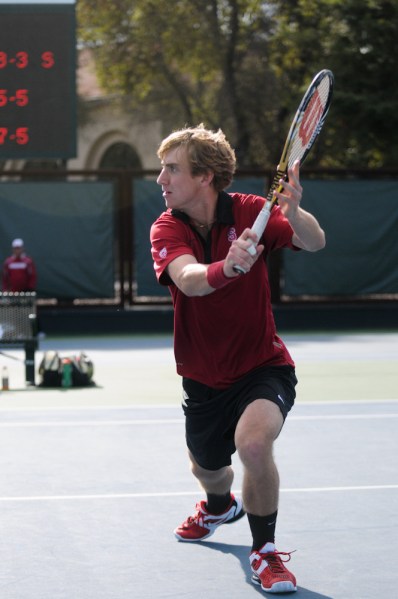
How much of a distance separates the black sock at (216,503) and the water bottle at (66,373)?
5.98 meters

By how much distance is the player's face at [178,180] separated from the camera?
4.64m

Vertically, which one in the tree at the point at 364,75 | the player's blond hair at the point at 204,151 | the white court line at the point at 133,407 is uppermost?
the tree at the point at 364,75

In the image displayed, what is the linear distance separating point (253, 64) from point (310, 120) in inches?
1145

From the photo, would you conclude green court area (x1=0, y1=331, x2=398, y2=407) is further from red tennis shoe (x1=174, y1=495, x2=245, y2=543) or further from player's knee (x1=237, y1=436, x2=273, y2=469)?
player's knee (x1=237, y1=436, x2=273, y2=469)

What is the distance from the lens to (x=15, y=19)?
1286 centimetres

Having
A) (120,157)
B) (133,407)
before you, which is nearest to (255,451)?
(133,407)

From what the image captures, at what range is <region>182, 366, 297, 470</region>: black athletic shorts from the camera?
15.3 ft

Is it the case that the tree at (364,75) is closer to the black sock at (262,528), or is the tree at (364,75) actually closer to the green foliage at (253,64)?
the green foliage at (253,64)

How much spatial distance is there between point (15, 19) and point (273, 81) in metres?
20.2

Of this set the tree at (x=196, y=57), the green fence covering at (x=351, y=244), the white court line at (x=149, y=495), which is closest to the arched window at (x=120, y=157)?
the tree at (x=196, y=57)

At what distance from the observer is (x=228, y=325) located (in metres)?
4.64

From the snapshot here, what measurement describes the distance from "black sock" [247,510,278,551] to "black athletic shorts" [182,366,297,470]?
409mm

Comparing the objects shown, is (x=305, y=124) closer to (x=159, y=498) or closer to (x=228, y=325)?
(x=228, y=325)

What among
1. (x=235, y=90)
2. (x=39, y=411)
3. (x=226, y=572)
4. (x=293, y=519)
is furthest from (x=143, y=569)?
(x=235, y=90)
